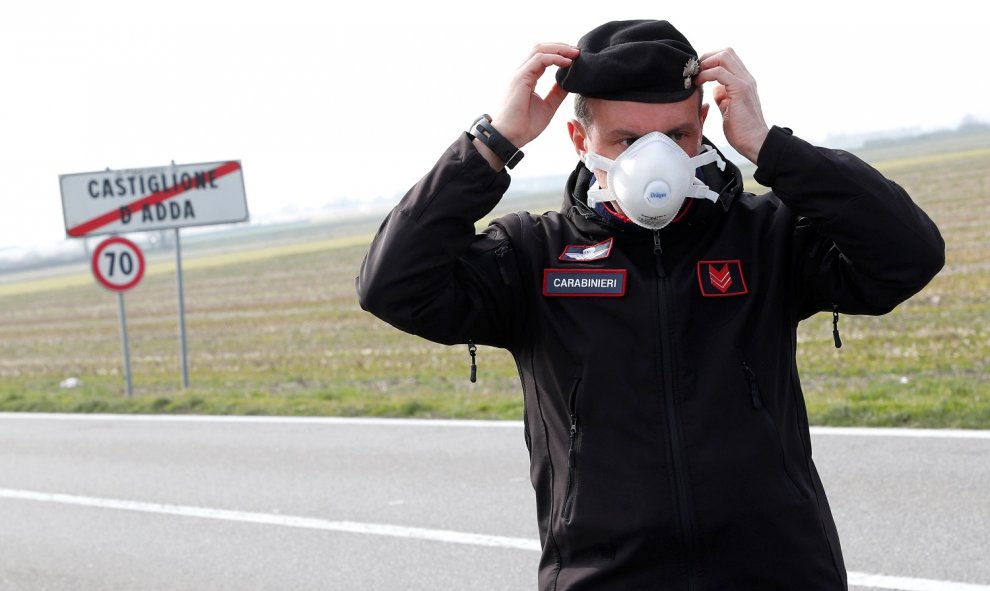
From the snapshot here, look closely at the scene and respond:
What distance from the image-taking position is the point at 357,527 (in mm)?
7215

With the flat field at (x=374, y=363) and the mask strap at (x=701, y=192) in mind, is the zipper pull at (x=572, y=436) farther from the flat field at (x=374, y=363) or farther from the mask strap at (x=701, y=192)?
the flat field at (x=374, y=363)

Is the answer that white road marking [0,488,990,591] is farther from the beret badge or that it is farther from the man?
the beret badge

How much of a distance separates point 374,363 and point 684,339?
1386 cm

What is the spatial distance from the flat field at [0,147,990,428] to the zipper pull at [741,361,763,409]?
20.9ft

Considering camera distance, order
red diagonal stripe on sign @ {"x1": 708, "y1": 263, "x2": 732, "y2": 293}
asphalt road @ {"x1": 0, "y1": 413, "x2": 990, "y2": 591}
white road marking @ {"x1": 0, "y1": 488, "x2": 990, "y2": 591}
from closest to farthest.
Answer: red diagonal stripe on sign @ {"x1": 708, "y1": 263, "x2": 732, "y2": 293}
white road marking @ {"x1": 0, "y1": 488, "x2": 990, "y2": 591}
asphalt road @ {"x1": 0, "y1": 413, "x2": 990, "y2": 591}

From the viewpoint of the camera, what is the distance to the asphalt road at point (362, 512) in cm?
611

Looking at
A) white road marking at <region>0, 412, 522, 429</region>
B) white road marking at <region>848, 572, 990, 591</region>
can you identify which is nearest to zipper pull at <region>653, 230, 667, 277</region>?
white road marking at <region>848, 572, 990, 591</region>

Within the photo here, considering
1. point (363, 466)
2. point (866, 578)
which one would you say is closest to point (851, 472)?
point (866, 578)

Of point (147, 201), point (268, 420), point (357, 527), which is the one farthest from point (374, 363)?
point (357, 527)

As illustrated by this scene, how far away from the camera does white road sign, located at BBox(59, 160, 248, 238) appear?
574 inches

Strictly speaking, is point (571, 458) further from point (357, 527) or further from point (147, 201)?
point (147, 201)

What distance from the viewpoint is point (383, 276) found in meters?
2.56

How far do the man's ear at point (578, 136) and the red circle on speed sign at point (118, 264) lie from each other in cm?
1269

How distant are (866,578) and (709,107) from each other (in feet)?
11.9
